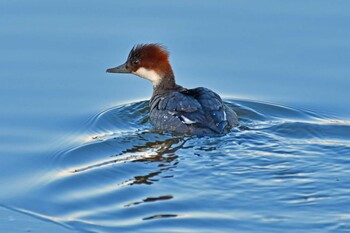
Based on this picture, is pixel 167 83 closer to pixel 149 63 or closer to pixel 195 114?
pixel 149 63

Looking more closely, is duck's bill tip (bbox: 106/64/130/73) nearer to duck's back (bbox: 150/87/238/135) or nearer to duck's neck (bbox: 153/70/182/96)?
duck's neck (bbox: 153/70/182/96)

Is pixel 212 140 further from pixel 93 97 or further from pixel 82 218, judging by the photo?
pixel 82 218

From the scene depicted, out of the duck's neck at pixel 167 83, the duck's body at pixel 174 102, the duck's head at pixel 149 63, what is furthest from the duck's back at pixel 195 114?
the duck's head at pixel 149 63

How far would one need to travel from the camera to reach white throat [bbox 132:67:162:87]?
1297 cm

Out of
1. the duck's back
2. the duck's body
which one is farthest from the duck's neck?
the duck's back

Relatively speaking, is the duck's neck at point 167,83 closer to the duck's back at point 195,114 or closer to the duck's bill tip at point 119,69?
the duck's bill tip at point 119,69

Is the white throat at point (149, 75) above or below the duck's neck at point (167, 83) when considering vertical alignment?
above

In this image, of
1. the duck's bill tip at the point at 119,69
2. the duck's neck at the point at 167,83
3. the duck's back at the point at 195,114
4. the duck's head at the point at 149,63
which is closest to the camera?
the duck's back at the point at 195,114

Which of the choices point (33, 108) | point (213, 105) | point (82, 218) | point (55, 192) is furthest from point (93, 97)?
point (82, 218)

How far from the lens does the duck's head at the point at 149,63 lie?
42.1ft

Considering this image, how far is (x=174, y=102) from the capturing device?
12.0 m

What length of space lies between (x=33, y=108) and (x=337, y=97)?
4070 millimetres

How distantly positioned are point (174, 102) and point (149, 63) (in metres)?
1.17

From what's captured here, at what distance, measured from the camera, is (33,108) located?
1173 cm
